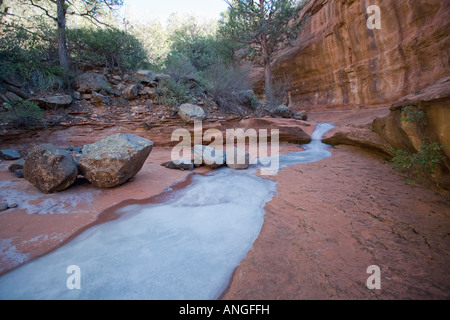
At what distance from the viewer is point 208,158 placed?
Result: 4.35 m

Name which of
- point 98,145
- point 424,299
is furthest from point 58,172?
point 424,299

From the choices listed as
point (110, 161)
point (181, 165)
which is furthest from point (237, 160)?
point (110, 161)

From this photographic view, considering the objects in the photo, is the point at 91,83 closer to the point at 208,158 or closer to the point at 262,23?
the point at 208,158

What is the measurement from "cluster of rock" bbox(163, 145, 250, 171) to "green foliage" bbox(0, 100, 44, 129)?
356cm

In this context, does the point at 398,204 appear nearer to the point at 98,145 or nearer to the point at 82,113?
the point at 98,145

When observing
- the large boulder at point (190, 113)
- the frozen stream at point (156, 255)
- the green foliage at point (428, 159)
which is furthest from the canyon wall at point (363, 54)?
the frozen stream at point (156, 255)

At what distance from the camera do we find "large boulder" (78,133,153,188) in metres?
2.89

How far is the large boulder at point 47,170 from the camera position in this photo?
2664 mm

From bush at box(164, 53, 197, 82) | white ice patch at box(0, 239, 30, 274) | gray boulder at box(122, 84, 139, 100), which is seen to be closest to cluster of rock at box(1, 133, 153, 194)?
white ice patch at box(0, 239, 30, 274)

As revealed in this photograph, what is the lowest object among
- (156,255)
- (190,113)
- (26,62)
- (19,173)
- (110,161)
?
(156,255)

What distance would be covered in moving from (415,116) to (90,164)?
453 cm

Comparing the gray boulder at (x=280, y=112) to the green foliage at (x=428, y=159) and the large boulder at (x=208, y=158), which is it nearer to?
the large boulder at (x=208, y=158)

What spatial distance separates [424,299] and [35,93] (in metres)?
8.18

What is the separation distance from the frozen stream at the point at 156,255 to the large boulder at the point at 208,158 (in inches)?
57.0
